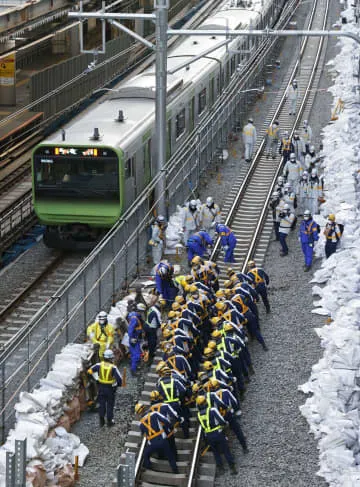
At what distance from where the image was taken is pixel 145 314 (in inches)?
819

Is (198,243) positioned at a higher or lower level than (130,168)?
lower

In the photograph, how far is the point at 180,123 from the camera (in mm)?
30031

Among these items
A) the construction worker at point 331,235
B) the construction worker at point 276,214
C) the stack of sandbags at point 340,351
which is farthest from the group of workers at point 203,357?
the construction worker at point 276,214

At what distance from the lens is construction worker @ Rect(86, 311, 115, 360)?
1831cm

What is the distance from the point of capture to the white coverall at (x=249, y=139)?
31.5 meters

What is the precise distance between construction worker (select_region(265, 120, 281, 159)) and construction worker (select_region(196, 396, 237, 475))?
687 inches

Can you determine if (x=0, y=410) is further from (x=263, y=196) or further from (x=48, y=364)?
(x=263, y=196)

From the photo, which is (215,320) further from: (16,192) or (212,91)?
(212,91)

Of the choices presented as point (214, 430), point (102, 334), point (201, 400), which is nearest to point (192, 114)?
point (102, 334)

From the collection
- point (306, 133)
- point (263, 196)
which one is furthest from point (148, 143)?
point (306, 133)

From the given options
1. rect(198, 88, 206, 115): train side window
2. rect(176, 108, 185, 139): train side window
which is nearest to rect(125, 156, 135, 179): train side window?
rect(176, 108, 185, 139): train side window

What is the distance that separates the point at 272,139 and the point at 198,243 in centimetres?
1028

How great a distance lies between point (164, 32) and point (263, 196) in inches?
258

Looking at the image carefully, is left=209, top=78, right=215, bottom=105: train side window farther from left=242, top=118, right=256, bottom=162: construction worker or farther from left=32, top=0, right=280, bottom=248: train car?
left=32, top=0, right=280, bottom=248: train car
